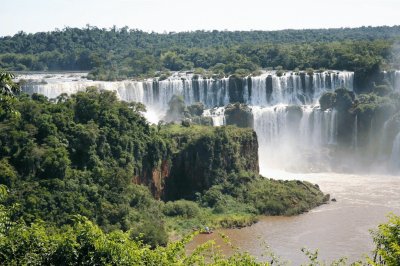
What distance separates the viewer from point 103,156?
4134 centimetres

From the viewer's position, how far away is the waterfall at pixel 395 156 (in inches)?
2253

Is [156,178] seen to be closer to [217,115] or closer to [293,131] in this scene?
[217,115]

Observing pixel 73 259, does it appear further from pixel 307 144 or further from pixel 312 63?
pixel 312 63

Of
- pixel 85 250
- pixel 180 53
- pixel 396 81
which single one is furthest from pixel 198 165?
pixel 180 53

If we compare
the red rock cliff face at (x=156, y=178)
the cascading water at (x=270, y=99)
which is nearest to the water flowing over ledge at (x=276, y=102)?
the cascading water at (x=270, y=99)

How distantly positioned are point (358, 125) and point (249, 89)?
1195 centimetres

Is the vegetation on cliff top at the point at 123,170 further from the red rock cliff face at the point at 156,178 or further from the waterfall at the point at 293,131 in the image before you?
the waterfall at the point at 293,131

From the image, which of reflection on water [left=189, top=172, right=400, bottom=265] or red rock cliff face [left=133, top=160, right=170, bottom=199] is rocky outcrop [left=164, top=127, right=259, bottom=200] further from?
reflection on water [left=189, top=172, right=400, bottom=265]

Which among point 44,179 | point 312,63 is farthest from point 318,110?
point 44,179

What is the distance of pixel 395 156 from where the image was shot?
189 ft

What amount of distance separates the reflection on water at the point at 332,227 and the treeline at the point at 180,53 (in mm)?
22497

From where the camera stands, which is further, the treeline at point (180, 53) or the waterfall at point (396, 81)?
the treeline at point (180, 53)

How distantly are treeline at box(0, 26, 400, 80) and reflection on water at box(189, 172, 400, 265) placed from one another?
73.8 feet

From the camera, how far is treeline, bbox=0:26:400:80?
250 ft
